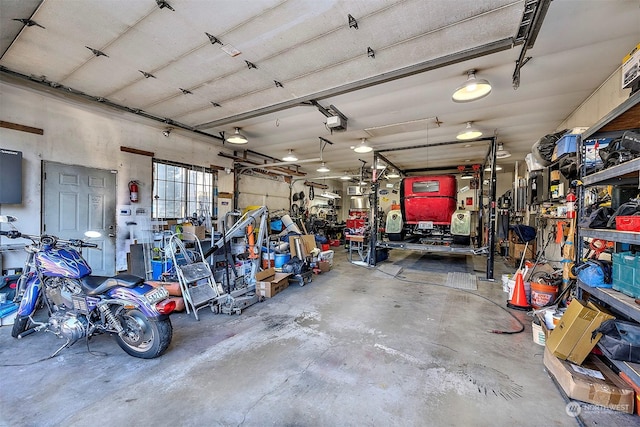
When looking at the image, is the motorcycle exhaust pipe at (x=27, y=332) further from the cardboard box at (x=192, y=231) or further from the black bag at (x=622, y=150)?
the black bag at (x=622, y=150)

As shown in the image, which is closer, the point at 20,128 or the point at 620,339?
the point at 620,339

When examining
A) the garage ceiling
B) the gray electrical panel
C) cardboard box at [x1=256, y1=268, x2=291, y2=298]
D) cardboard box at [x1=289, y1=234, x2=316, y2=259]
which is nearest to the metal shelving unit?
the garage ceiling

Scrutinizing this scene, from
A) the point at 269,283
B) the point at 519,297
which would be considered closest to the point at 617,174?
the point at 519,297

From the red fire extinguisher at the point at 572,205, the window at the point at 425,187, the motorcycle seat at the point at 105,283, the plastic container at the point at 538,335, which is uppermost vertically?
the window at the point at 425,187

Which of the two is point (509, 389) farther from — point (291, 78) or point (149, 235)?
point (149, 235)

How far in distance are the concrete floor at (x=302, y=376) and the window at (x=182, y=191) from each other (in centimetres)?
363

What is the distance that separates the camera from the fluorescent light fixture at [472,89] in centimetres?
323

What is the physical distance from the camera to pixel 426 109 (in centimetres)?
487

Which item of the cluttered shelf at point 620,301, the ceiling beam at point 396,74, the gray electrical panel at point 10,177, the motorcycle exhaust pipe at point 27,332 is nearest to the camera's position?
the cluttered shelf at point 620,301

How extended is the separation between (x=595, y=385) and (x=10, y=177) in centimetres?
A: 723

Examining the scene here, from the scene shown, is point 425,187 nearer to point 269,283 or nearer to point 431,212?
point 431,212

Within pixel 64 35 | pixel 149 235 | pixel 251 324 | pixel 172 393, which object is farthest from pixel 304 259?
pixel 64 35

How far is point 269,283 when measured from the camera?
4.44m

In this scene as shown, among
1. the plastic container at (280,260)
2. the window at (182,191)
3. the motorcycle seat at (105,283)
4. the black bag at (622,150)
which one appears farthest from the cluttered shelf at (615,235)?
the window at (182,191)
